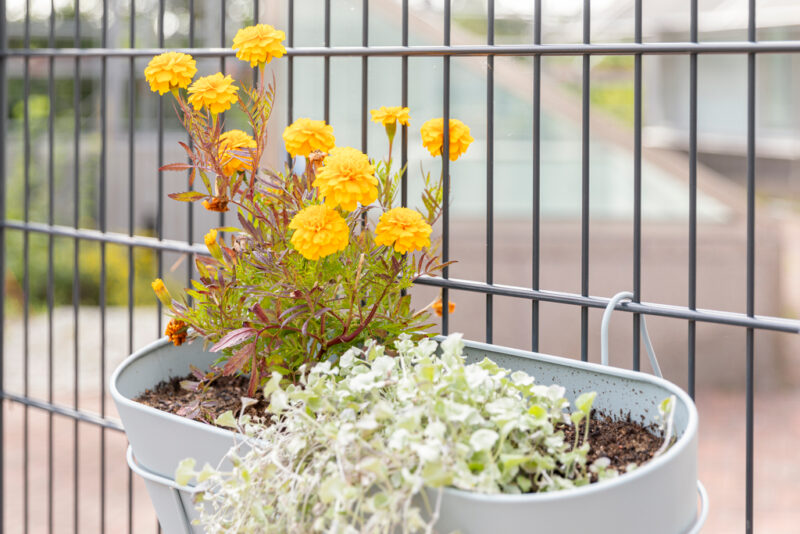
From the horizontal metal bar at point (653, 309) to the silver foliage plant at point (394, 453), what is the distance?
263mm

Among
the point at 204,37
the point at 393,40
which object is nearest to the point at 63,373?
the point at 204,37

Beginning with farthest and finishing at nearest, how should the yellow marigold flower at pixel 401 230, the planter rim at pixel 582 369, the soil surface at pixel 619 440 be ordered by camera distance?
1. the yellow marigold flower at pixel 401 230
2. the soil surface at pixel 619 440
3. the planter rim at pixel 582 369

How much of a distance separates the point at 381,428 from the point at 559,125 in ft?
12.0

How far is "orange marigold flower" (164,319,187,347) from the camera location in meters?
1.06

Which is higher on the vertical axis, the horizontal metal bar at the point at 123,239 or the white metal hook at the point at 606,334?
the horizontal metal bar at the point at 123,239

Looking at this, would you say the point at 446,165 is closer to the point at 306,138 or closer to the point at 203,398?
the point at 306,138

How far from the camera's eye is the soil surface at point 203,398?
3.22 ft

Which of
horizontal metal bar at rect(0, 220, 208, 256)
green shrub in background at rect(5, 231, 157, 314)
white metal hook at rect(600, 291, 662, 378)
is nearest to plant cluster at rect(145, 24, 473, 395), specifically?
white metal hook at rect(600, 291, 662, 378)

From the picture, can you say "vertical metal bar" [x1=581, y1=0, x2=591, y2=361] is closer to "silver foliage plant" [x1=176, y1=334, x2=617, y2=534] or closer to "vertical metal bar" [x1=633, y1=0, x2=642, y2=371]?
"vertical metal bar" [x1=633, y1=0, x2=642, y2=371]

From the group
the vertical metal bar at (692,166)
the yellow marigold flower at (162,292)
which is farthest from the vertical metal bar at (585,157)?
the yellow marigold flower at (162,292)

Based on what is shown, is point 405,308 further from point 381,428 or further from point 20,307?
point 20,307

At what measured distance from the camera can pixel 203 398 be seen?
3.42 ft

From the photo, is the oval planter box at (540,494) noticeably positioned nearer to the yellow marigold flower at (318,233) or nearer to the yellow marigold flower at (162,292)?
the yellow marigold flower at (162,292)

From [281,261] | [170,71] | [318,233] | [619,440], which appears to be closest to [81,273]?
[170,71]
